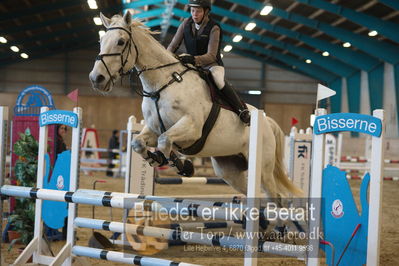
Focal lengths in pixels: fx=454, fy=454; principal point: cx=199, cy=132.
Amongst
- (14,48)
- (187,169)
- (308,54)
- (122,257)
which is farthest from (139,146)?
(308,54)

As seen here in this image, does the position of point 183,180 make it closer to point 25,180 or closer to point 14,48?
point 25,180

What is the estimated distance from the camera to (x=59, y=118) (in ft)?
11.8

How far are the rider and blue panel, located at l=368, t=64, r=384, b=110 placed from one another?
41.7 feet

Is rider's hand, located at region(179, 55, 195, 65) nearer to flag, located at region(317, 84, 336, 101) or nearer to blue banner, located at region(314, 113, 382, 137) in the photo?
flag, located at region(317, 84, 336, 101)

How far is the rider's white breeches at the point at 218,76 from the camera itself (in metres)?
3.66

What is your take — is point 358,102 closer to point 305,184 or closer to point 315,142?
point 305,184

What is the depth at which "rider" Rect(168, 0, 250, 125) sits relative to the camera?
365 centimetres

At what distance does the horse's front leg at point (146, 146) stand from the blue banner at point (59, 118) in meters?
0.55

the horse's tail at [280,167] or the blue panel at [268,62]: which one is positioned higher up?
the blue panel at [268,62]

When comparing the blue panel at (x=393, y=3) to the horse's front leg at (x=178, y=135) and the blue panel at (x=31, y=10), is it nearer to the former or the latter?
the blue panel at (x=31, y=10)

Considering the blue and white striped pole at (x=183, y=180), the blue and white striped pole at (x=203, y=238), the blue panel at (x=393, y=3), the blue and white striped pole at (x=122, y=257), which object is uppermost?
the blue panel at (x=393, y=3)

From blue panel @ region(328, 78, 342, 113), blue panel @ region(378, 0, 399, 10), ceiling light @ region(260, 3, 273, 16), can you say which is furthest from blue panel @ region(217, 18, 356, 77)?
blue panel @ region(378, 0, 399, 10)

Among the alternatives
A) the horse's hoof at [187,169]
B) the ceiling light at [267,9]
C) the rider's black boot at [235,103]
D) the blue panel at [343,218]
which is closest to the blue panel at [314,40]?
the ceiling light at [267,9]

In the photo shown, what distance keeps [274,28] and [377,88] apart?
14.5 ft
